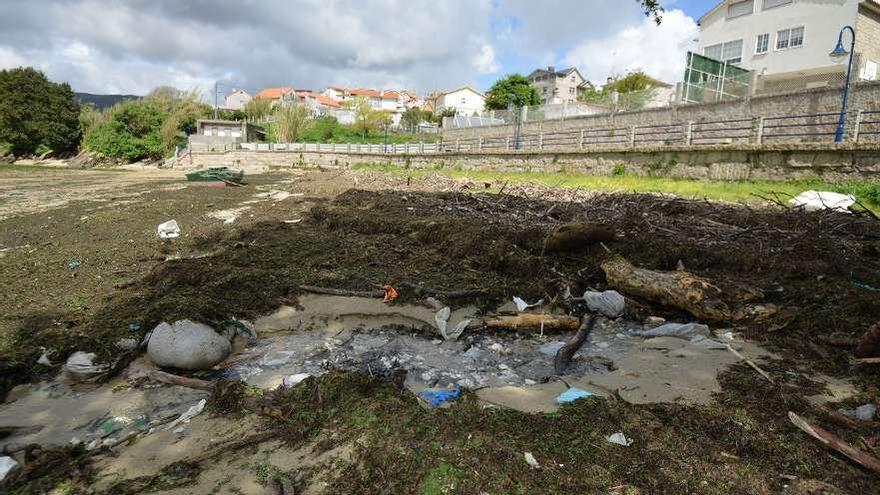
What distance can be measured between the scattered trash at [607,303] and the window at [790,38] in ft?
102

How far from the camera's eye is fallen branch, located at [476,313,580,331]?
→ 4488mm

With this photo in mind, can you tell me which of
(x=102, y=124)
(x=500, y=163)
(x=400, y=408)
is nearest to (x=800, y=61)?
(x=500, y=163)

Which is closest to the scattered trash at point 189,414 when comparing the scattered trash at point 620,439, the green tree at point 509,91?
the scattered trash at point 620,439

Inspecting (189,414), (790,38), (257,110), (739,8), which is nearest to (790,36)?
(790,38)

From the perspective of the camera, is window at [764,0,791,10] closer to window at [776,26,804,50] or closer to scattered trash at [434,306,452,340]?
window at [776,26,804,50]

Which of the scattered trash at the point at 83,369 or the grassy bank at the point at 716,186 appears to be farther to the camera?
the grassy bank at the point at 716,186

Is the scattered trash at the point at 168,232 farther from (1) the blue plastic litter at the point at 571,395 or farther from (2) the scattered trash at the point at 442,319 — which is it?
(1) the blue plastic litter at the point at 571,395

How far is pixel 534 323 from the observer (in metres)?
4.50

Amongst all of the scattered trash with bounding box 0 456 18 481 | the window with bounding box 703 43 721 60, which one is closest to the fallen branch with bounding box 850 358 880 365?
the scattered trash with bounding box 0 456 18 481

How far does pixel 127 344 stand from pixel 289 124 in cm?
5425

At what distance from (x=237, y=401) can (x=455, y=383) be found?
1503 mm

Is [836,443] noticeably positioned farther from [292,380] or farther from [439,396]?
[292,380]

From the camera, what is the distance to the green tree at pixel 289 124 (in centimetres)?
5425

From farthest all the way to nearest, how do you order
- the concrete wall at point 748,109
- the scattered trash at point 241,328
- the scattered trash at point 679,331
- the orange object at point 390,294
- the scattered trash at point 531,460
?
the concrete wall at point 748,109 → the orange object at point 390,294 → the scattered trash at point 241,328 → the scattered trash at point 679,331 → the scattered trash at point 531,460
